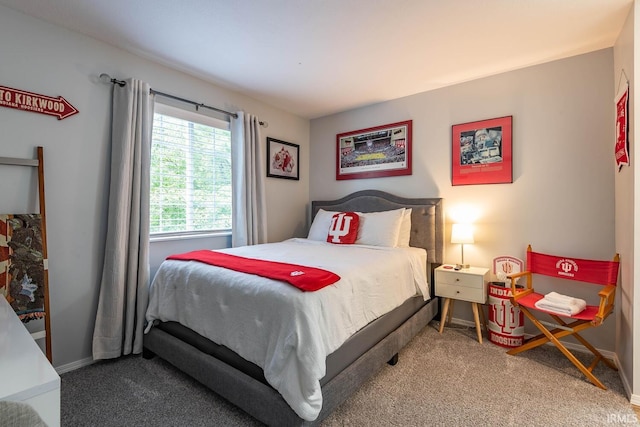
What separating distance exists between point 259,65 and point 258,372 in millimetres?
2434

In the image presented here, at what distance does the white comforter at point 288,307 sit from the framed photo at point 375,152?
1.31m

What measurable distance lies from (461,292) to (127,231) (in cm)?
284

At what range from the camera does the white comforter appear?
55.2 inches

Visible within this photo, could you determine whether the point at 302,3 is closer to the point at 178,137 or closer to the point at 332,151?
the point at 178,137

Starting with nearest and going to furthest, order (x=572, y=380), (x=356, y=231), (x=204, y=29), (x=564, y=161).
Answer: (x=572, y=380) < (x=204, y=29) < (x=564, y=161) < (x=356, y=231)

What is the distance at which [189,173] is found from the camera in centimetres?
291

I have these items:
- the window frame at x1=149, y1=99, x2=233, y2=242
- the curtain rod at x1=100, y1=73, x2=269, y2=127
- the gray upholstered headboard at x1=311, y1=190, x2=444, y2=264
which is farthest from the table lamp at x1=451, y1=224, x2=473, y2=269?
the curtain rod at x1=100, y1=73, x2=269, y2=127

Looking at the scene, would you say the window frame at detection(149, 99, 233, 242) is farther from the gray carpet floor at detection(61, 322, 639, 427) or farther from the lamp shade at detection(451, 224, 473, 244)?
the lamp shade at detection(451, 224, 473, 244)

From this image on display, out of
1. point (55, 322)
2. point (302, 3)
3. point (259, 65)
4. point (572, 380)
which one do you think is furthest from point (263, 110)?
point (572, 380)

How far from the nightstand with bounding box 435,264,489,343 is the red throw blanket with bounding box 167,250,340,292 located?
144 centimetres

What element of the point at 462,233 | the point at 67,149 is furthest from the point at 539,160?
the point at 67,149

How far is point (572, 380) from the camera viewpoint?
1.97 metres

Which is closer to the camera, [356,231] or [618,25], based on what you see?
[618,25]

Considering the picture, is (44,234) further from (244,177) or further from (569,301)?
(569,301)
